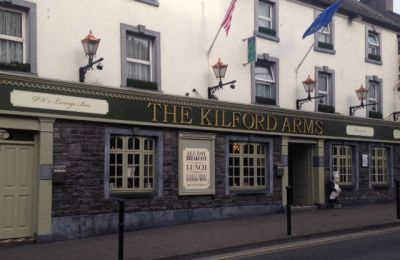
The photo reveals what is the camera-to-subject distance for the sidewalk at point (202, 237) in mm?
10492

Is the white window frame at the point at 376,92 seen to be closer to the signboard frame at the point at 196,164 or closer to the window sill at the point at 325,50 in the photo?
the window sill at the point at 325,50

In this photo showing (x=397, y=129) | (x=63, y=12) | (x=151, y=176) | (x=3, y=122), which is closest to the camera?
(x=3, y=122)

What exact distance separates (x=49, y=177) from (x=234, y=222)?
5.35 metres

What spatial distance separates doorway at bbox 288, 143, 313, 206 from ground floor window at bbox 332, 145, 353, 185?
120cm

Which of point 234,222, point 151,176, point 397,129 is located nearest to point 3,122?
point 151,176

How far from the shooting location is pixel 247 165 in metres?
17.0

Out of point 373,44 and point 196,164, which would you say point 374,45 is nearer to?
point 373,44

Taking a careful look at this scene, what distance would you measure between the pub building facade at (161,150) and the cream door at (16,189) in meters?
0.02

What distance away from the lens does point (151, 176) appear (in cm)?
1459

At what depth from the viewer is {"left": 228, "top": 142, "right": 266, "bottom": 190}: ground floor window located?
16.6 meters

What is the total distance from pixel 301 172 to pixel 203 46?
645cm

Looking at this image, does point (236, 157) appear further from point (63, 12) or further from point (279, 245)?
point (63, 12)

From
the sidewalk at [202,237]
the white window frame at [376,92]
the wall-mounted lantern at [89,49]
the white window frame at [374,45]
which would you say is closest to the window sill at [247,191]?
the sidewalk at [202,237]

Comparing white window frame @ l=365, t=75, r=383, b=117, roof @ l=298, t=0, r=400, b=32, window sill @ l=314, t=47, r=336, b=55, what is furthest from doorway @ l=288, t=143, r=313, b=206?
roof @ l=298, t=0, r=400, b=32
